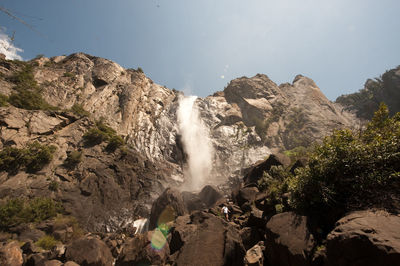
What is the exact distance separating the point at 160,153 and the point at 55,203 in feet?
56.0

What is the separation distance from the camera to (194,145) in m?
37.1

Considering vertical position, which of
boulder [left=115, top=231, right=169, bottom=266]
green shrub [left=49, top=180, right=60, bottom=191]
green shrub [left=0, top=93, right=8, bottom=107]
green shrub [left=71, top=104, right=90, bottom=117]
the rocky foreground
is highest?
green shrub [left=71, top=104, right=90, bottom=117]

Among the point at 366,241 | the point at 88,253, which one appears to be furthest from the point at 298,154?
the point at 88,253

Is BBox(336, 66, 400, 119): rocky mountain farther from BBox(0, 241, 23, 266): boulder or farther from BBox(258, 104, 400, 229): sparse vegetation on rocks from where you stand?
BBox(0, 241, 23, 266): boulder

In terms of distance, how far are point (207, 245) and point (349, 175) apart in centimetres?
704

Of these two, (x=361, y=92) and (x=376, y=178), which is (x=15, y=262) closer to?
(x=376, y=178)

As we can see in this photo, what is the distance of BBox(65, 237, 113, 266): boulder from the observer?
10.3 meters

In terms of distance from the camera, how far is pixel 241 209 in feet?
48.5

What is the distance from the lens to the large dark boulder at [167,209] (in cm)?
1750

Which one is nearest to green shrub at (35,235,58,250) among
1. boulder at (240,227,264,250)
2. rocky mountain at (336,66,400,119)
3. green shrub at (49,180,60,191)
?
green shrub at (49,180,60,191)

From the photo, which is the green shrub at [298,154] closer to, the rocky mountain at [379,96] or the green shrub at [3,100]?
the green shrub at [3,100]

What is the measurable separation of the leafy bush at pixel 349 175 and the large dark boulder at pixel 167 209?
12.1 meters

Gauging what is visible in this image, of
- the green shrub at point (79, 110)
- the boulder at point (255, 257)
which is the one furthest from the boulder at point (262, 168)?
the green shrub at point (79, 110)

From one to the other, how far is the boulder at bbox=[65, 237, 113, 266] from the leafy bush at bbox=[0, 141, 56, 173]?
14.0 metres
